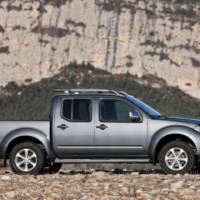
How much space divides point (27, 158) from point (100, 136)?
135cm

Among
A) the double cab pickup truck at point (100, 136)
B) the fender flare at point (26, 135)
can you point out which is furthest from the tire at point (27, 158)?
the fender flare at point (26, 135)

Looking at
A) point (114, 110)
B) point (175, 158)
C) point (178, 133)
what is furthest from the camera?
point (114, 110)

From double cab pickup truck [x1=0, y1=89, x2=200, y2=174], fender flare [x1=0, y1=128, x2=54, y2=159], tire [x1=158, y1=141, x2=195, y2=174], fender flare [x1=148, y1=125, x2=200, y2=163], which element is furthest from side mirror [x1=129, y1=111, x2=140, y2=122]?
fender flare [x1=0, y1=128, x2=54, y2=159]

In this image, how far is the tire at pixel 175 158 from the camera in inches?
524

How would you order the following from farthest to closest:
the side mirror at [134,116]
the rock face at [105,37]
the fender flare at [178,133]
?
the rock face at [105,37]
the side mirror at [134,116]
the fender flare at [178,133]

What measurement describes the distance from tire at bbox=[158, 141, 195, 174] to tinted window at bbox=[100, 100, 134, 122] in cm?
90

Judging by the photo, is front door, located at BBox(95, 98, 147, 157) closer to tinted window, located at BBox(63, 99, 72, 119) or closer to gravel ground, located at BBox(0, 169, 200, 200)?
tinted window, located at BBox(63, 99, 72, 119)

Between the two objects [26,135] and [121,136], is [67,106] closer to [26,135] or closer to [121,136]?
[26,135]

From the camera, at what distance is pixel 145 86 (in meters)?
148

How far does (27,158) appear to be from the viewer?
13.7 m

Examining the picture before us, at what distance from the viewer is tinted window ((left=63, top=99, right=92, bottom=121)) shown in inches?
536

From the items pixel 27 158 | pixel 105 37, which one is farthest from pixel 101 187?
pixel 105 37

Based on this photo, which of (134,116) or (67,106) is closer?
(134,116)

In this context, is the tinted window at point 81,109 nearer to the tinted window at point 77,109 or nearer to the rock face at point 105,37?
the tinted window at point 77,109
